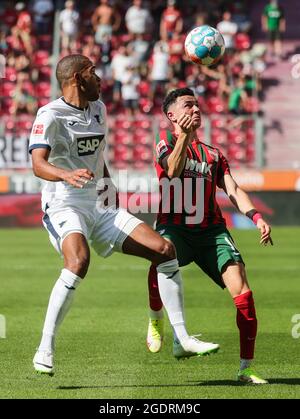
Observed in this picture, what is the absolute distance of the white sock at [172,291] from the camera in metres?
8.30

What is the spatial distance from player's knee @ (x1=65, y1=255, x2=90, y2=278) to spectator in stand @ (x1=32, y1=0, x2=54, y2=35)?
23.5m

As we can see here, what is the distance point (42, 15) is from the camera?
101 ft

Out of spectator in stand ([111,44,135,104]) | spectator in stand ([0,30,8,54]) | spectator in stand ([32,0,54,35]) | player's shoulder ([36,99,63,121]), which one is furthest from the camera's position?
spectator in stand ([32,0,54,35])

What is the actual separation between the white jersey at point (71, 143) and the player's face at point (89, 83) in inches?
5.9

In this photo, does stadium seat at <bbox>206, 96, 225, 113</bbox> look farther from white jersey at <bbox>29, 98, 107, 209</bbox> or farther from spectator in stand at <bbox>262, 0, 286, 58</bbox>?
white jersey at <bbox>29, 98, 107, 209</bbox>

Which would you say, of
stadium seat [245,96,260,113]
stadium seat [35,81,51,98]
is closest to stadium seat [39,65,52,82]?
stadium seat [35,81,51,98]

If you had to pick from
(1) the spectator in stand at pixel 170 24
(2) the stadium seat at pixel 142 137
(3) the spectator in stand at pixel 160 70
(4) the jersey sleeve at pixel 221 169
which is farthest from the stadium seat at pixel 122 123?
(4) the jersey sleeve at pixel 221 169

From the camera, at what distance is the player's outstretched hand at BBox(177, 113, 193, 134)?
26.9ft

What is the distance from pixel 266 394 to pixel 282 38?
23740 millimetres

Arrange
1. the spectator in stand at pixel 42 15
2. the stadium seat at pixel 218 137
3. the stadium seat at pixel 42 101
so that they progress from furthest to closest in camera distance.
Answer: the spectator in stand at pixel 42 15, the stadium seat at pixel 42 101, the stadium seat at pixel 218 137

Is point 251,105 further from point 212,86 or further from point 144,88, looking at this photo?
point 144,88

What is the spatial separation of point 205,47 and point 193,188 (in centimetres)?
207

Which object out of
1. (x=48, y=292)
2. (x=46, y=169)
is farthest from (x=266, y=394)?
(x=48, y=292)

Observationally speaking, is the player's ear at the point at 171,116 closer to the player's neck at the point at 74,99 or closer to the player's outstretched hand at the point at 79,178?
the player's neck at the point at 74,99
